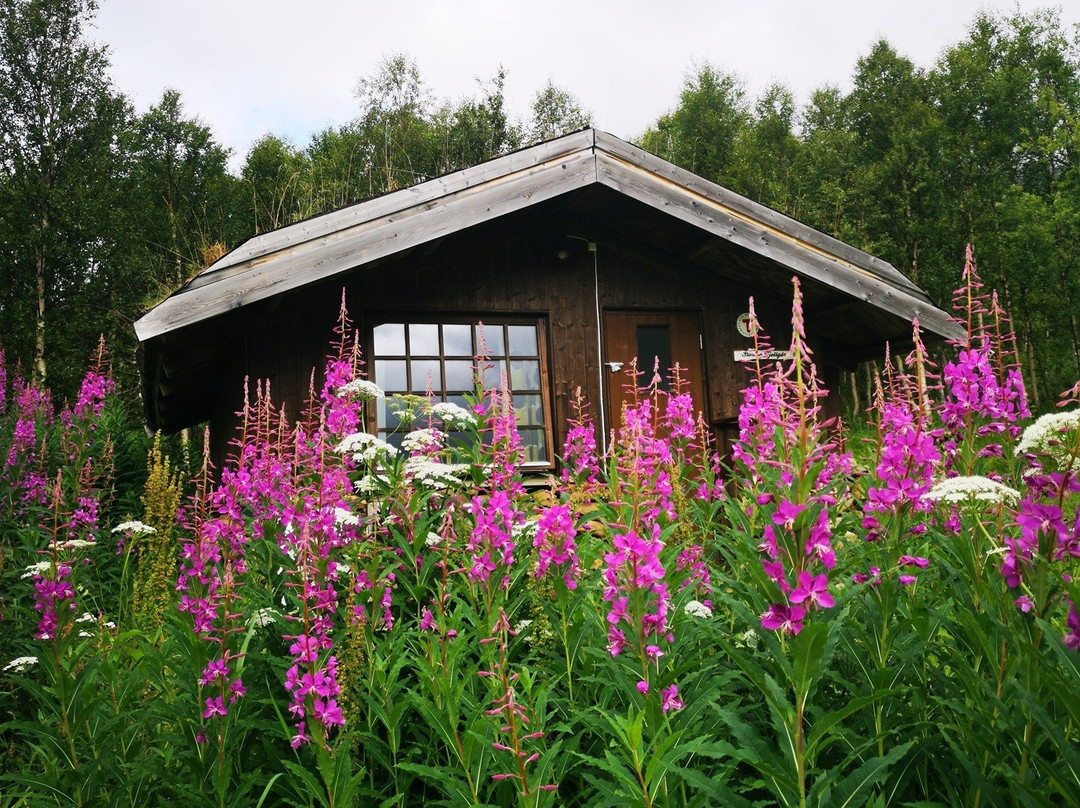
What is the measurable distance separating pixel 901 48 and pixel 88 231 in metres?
31.4

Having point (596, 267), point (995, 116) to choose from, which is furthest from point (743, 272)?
point (995, 116)

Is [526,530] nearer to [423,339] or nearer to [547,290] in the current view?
[423,339]

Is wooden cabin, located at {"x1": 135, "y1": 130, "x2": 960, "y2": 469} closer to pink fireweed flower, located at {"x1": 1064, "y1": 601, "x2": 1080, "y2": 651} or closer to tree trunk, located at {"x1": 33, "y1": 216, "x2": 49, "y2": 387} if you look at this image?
pink fireweed flower, located at {"x1": 1064, "y1": 601, "x2": 1080, "y2": 651}

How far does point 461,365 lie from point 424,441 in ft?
14.8

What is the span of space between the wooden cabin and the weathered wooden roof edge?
0.02 meters

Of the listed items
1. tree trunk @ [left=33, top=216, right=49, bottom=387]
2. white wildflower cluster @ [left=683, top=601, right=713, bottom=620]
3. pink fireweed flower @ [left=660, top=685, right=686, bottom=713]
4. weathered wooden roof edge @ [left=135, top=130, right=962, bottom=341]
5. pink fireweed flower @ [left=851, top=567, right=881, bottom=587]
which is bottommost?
pink fireweed flower @ [left=660, top=685, right=686, bottom=713]

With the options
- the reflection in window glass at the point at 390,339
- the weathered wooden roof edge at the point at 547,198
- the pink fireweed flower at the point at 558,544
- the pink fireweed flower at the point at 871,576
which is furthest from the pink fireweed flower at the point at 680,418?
the reflection in window glass at the point at 390,339

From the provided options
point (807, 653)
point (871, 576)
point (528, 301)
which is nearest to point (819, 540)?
point (807, 653)

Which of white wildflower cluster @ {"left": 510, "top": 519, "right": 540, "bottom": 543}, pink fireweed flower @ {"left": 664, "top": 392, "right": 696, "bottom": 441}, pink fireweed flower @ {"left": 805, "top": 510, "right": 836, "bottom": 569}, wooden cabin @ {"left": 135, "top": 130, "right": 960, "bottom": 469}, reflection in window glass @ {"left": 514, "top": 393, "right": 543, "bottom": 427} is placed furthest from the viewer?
reflection in window glass @ {"left": 514, "top": 393, "right": 543, "bottom": 427}

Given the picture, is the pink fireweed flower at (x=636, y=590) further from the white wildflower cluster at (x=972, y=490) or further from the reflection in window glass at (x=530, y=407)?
the reflection in window glass at (x=530, y=407)

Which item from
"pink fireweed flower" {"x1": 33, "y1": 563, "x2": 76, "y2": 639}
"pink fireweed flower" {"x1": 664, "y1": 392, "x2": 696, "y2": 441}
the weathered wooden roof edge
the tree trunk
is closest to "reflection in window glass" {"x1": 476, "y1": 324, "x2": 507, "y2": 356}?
the weathered wooden roof edge

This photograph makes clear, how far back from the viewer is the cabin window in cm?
817

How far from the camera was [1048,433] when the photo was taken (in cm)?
228

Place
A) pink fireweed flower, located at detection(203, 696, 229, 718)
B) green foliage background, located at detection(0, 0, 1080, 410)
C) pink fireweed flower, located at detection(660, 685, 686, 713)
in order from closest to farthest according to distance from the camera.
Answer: pink fireweed flower, located at detection(660, 685, 686, 713)
pink fireweed flower, located at detection(203, 696, 229, 718)
green foliage background, located at detection(0, 0, 1080, 410)
